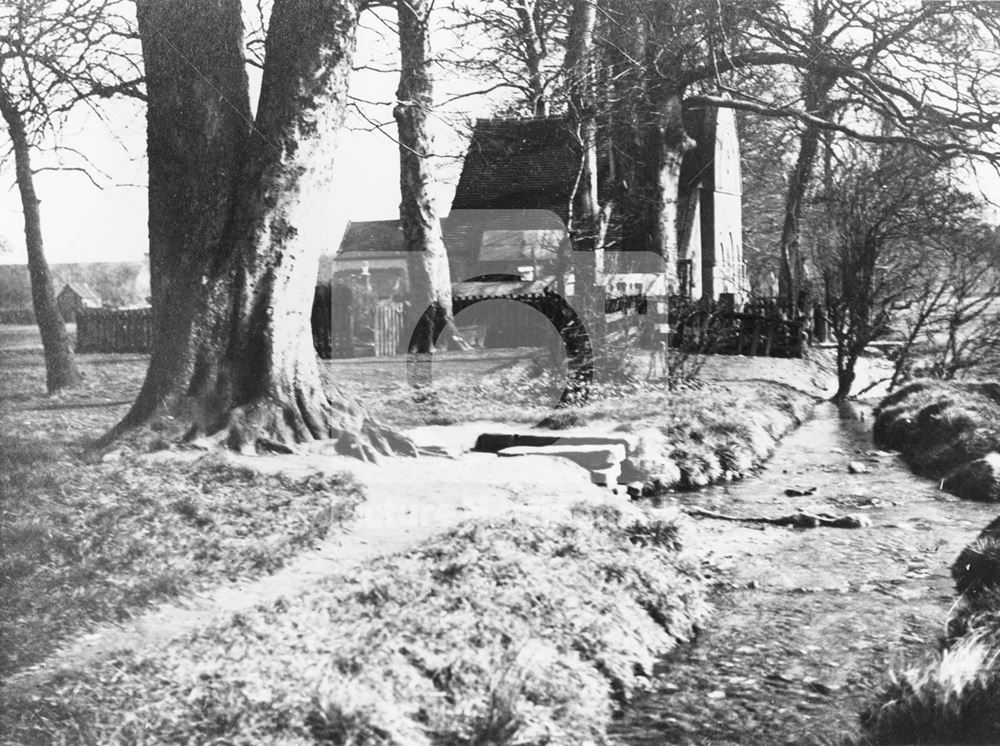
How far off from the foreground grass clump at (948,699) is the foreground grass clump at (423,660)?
115cm

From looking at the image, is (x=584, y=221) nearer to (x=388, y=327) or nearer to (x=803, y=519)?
(x=388, y=327)

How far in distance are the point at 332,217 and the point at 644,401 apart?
5.87m

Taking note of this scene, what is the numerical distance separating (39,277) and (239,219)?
2164 millimetres

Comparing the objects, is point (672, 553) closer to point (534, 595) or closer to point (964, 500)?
point (534, 595)

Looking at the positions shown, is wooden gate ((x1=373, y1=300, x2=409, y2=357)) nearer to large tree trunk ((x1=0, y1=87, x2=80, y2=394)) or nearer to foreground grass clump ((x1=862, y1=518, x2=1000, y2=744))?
large tree trunk ((x1=0, y1=87, x2=80, y2=394))

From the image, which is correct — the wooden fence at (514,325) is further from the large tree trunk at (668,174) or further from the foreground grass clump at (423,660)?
the foreground grass clump at (423,660)

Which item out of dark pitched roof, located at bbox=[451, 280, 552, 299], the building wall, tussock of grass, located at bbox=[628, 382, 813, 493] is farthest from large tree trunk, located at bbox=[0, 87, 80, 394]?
the building wall

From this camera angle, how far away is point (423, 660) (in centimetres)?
441

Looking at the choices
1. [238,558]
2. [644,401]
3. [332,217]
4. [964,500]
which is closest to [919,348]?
[644,401]

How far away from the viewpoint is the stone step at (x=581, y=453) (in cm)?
841

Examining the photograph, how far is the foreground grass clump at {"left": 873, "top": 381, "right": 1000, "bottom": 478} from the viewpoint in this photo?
9.48 metres

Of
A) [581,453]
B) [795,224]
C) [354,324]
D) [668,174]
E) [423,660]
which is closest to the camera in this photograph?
[423,660]

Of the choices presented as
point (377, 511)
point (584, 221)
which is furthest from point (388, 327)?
point (584, 221)

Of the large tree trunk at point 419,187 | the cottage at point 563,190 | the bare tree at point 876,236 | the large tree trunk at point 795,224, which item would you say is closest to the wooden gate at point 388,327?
the large tree trunk at point 419,187
